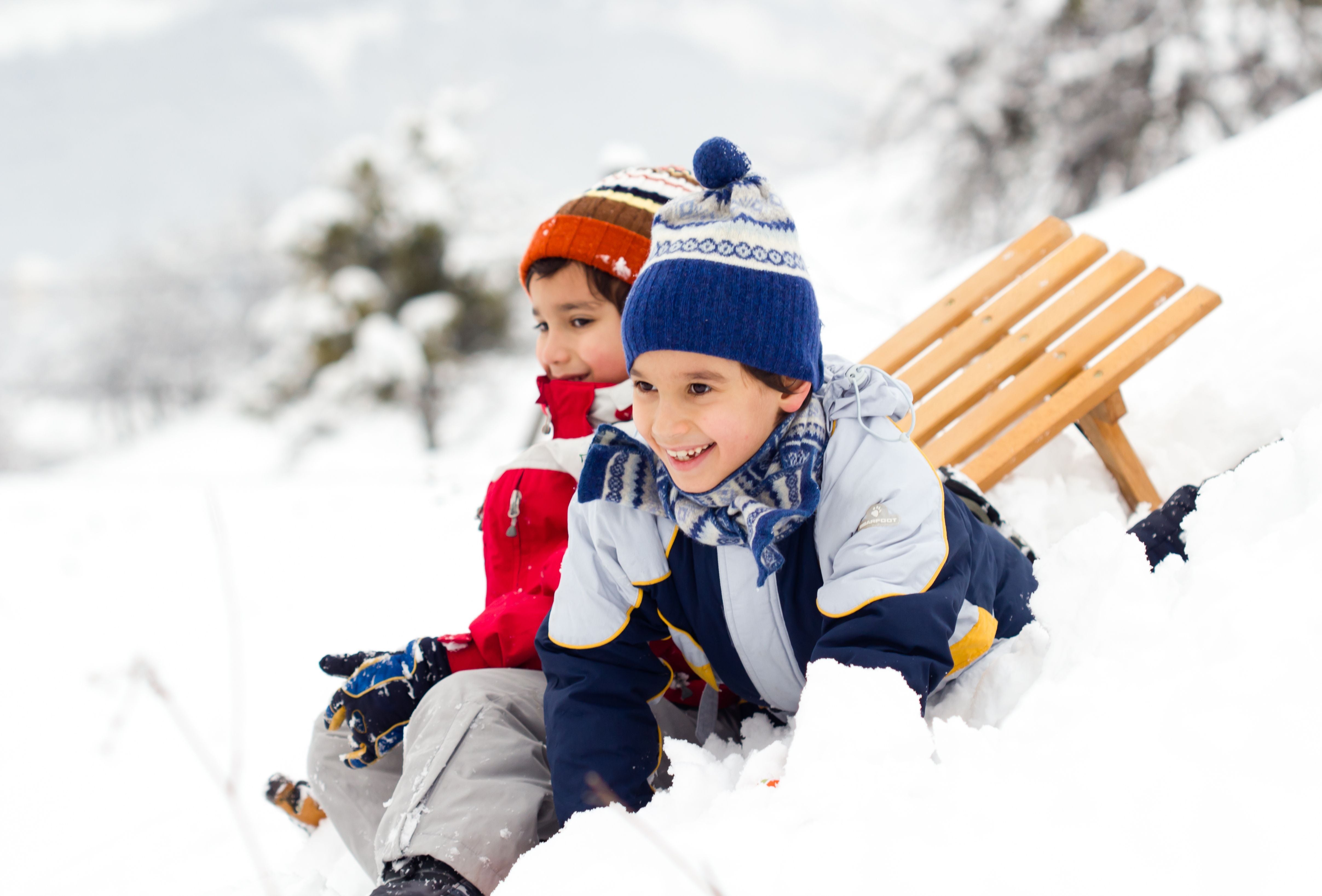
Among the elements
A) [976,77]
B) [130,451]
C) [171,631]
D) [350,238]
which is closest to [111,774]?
[171,631]

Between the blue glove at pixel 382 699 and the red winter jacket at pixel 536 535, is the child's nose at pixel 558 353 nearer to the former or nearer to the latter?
the red winter jacket at pixel 536 535

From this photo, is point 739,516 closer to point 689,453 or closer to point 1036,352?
point 689,453

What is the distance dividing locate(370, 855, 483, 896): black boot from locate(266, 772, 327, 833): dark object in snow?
0.88 metres

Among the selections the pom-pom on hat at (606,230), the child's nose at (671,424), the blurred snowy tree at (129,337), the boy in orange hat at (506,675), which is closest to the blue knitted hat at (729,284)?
the child's nose at (671,424)

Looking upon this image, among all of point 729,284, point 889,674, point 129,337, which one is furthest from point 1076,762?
point 129,337

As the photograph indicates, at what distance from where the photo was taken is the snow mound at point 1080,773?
2.81ft

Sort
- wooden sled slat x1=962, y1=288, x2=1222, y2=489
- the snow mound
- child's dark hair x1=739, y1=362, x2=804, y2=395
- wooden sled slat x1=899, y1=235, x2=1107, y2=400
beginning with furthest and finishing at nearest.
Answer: wooden sled slat x1=899, y1=235, x2=1107, y2=400
wooden sled slat x1=962, y1=288, x2=1222, y2=489
child's dark hair x1=739, y1=362, x2=804, y2=395
the snow mound

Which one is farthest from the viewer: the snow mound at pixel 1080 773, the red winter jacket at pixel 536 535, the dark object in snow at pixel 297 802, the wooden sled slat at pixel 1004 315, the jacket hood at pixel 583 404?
the wooden sled slat at pixel 1004 315

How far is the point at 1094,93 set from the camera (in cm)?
879

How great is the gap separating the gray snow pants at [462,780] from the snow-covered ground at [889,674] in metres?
0.21

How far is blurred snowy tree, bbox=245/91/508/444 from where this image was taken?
13.2 m

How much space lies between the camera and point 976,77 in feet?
31.3

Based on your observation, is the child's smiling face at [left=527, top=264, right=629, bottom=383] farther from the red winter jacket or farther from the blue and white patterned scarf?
the blue and white patterned scarf

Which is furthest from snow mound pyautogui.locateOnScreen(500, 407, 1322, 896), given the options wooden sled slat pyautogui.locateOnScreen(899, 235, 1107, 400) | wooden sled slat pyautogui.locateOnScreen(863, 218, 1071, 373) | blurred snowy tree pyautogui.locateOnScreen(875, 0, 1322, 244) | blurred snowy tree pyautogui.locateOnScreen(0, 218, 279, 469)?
blurred snowy tree pyautogui.locateOnScreen(0, 218, 279, 469)
